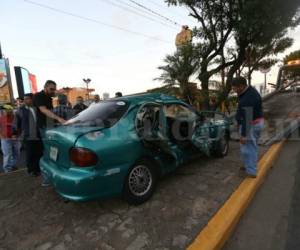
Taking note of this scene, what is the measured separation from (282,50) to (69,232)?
65.6 feet

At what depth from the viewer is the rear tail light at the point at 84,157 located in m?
2.67

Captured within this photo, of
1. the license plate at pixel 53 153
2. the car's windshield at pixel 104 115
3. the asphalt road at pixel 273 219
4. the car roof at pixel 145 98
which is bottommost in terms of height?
the asphalt road at pixel 273 219

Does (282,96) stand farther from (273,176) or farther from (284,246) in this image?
(284,246)

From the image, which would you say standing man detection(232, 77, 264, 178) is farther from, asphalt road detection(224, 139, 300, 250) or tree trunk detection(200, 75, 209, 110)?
tree trunk detection(200, 75, 209, 110)

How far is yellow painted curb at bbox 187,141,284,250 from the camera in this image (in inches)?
92.1

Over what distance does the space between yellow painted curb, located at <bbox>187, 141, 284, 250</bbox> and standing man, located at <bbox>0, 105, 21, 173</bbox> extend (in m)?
4.76

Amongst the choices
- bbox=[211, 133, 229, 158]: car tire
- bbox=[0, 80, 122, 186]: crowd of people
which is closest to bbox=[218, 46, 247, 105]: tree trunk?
bbox=[211, 133, 229, 158]: car tire

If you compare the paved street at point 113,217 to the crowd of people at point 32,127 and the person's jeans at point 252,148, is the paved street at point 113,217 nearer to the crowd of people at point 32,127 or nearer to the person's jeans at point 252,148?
the person's jeans at point 252,148

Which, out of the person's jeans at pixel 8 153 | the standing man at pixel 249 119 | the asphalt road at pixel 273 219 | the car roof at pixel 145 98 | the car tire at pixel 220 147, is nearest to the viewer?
the asphalt road at pixel 273 219

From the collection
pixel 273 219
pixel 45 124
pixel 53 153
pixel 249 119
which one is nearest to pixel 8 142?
pixel 45 124

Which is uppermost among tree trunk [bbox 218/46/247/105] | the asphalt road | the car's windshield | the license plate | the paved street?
tree trunk [bbox 218/46/247/105]

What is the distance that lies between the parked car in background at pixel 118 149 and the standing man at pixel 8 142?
2563 mm

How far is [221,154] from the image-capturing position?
5.16 metres

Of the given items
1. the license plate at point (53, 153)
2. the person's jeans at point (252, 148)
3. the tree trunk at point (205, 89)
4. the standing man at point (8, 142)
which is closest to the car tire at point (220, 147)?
the person's jeans at point (252, 148)
